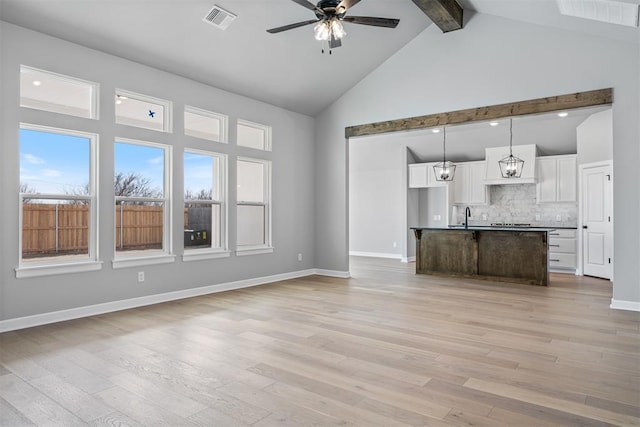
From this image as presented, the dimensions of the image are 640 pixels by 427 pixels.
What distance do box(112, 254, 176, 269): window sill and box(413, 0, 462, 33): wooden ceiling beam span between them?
15.1ft

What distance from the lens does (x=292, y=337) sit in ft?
12.2

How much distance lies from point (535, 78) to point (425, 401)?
15.7ft

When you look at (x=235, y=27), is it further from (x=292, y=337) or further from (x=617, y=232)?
(x=617, y=232)

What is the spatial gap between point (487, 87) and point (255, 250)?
4320mm

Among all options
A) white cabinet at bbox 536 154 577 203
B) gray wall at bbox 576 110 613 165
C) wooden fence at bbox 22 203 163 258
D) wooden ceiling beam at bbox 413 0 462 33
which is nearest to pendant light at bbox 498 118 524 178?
white cabinet at bbox 536 154 577 203

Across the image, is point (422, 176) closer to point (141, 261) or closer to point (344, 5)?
point (344, 5)

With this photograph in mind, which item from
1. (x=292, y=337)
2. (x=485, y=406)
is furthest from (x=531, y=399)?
(x=292, y=337)

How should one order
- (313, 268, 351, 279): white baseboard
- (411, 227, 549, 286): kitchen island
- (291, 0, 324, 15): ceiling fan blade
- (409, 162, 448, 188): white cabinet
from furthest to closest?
(409, 162, 448, 188): white cabinet < (313, 268, 351, 279): white baseboard < (411, 227, 549, 286): kitchen island < (291, 0, 324, 15): ceiling fan blade

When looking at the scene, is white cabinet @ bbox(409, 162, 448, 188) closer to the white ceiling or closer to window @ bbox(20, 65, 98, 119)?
the white ceiling

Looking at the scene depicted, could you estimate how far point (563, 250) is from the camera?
8.06m

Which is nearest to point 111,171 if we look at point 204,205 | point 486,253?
point 204,205

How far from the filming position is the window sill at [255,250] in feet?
20.8

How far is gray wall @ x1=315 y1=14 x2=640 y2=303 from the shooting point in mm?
4828

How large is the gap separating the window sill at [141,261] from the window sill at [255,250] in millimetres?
1192
